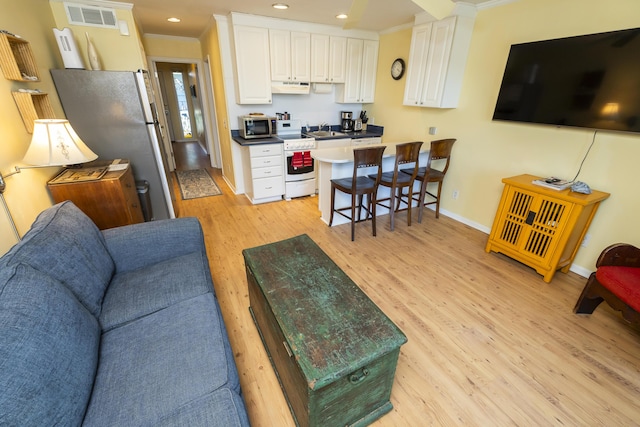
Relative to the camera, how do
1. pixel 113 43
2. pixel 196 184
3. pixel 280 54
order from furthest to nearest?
1. pixel 196 184
2. pixel 280 54
3. pixel 113 43

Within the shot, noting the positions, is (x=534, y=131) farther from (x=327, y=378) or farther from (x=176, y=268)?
(x=176, y=268)

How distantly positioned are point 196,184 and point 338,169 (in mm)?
2910

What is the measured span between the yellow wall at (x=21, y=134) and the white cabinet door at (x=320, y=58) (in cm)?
288

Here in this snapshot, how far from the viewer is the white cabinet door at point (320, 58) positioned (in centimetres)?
391

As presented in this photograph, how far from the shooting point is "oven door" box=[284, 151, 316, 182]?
3902mm

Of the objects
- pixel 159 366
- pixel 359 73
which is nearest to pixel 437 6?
pixel 159 366

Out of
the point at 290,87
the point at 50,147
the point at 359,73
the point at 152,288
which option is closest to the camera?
the point at 152,288

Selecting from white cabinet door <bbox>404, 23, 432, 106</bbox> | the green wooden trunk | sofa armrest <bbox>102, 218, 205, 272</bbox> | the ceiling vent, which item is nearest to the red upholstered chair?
the green wooden trunk

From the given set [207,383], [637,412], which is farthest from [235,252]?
[637,412]

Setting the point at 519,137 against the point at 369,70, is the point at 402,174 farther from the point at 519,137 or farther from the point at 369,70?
the point at 369,70

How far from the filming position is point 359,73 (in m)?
4.36

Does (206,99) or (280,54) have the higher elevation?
(280,54)

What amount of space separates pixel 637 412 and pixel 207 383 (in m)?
2.14

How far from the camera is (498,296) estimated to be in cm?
222
